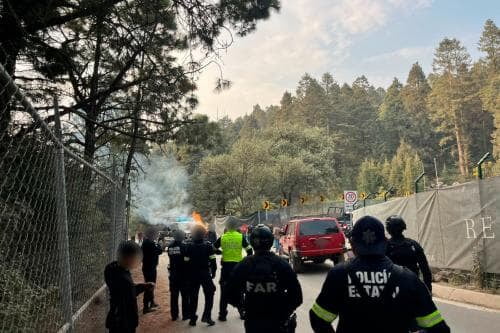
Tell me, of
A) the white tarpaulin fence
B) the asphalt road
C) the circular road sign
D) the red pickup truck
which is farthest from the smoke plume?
the asphalt road

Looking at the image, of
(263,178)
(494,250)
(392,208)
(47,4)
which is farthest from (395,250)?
(263,178)

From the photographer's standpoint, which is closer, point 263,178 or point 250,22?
point 250,22

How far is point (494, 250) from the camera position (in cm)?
978

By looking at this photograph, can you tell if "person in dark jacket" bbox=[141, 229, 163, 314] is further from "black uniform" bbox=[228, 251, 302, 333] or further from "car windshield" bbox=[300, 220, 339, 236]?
"car windshield" bbox=[300, 220, 339, 236]

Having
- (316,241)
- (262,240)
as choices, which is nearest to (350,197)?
(316,241)

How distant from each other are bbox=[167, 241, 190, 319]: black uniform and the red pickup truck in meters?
7.10

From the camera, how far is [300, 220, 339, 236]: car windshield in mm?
16781

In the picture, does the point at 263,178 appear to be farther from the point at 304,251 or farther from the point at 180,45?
the point at 180,45

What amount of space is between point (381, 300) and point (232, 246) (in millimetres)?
7271

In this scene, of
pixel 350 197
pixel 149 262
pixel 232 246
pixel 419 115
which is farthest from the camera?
pixel 419 115

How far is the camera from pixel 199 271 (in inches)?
374

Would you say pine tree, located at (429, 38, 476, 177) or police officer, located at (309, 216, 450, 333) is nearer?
police officer, located at (309, 216, 450, 333)

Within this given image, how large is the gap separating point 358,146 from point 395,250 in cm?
9306

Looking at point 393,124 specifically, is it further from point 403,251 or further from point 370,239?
point 370,239
